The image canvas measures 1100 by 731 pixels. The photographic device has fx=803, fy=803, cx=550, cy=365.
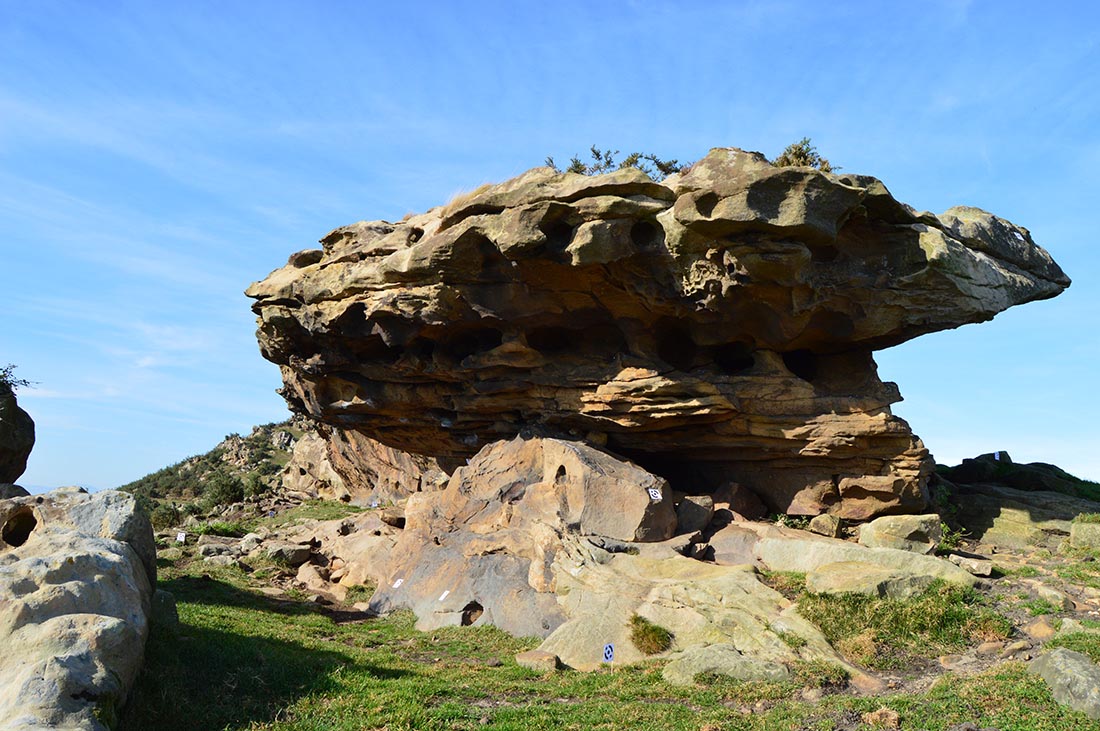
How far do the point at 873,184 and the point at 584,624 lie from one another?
36.8 feet

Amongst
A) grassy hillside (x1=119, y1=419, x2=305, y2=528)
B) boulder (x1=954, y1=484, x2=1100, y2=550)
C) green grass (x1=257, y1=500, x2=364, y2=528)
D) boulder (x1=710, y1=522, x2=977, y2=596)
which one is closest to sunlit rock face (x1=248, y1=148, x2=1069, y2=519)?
boulder (x1=954, y1=484, x2=1100, y2=550)

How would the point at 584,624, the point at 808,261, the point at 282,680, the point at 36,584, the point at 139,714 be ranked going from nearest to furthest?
1. the point at 139,714
2. the point at 36,584
3. the point at 282,680
4. the point at 584,624
5. the point at 808,261

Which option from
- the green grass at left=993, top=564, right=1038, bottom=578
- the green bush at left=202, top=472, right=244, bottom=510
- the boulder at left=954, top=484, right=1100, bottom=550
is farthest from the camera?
the green bush at left=202, top=472, right=244, bottom=510

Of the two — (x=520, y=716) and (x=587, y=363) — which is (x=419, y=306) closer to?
(x=587, y=363)

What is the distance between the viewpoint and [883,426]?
60.2 feet

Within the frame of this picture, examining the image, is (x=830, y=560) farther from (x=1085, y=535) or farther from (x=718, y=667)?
(x=1085, y=535)

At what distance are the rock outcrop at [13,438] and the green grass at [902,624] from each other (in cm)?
2504

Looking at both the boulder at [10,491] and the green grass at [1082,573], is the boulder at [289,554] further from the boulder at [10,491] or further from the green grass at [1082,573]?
the green grass at [1082,573]

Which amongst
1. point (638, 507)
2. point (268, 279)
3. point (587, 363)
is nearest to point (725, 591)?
point (638, 507)

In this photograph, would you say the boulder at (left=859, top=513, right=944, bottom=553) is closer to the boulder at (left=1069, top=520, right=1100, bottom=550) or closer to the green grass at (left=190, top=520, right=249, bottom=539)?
the boulder at (left=1069, top=520, right=1100, bottom=550)

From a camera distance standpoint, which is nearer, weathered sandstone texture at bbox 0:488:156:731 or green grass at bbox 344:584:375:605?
weathered sandstone texture at bbox 0:488:156:731

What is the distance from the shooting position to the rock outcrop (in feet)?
84.8

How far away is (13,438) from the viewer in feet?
85.6

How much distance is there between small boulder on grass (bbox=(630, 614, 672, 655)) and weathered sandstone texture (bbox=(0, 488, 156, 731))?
7.09m
